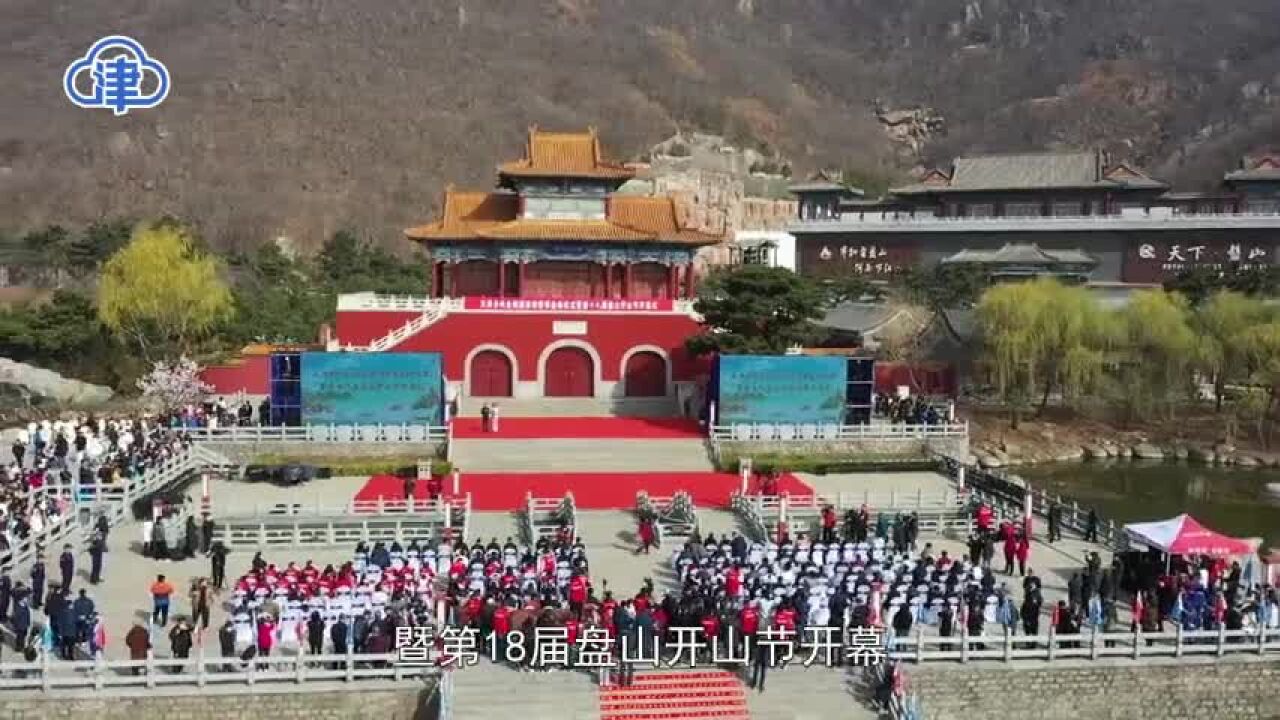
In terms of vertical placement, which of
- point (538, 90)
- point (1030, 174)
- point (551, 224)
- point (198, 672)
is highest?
point (538, 90)

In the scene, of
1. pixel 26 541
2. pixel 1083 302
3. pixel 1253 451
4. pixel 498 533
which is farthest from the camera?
pixel 1083 302

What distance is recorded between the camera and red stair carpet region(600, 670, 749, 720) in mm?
14234

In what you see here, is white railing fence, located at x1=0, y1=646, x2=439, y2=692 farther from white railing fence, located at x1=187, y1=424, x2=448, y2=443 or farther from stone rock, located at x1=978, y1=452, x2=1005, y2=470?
stone rock, located at x1=978, y1=452, x2=1005, y2=470

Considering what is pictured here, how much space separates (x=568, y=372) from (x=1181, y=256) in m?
36.2

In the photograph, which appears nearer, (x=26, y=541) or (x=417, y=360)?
(x=26, y=541)

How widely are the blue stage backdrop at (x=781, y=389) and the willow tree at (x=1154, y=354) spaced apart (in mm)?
14037

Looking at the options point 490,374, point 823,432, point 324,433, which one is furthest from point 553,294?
point 823,432

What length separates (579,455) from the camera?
98.4 feet

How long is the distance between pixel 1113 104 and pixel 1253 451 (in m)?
104

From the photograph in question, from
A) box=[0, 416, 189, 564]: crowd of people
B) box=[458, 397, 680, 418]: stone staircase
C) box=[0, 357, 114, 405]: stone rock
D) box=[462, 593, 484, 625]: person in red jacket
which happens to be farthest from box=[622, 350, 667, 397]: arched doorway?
box=[462, 593, 484, 625]: person in red jacket

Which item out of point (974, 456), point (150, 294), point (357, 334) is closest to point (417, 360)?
point (357, 334)

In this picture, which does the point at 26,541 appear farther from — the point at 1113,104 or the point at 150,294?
the point at 1113,104

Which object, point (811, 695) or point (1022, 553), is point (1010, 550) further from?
point (811, 695)

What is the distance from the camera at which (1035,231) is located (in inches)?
2279
